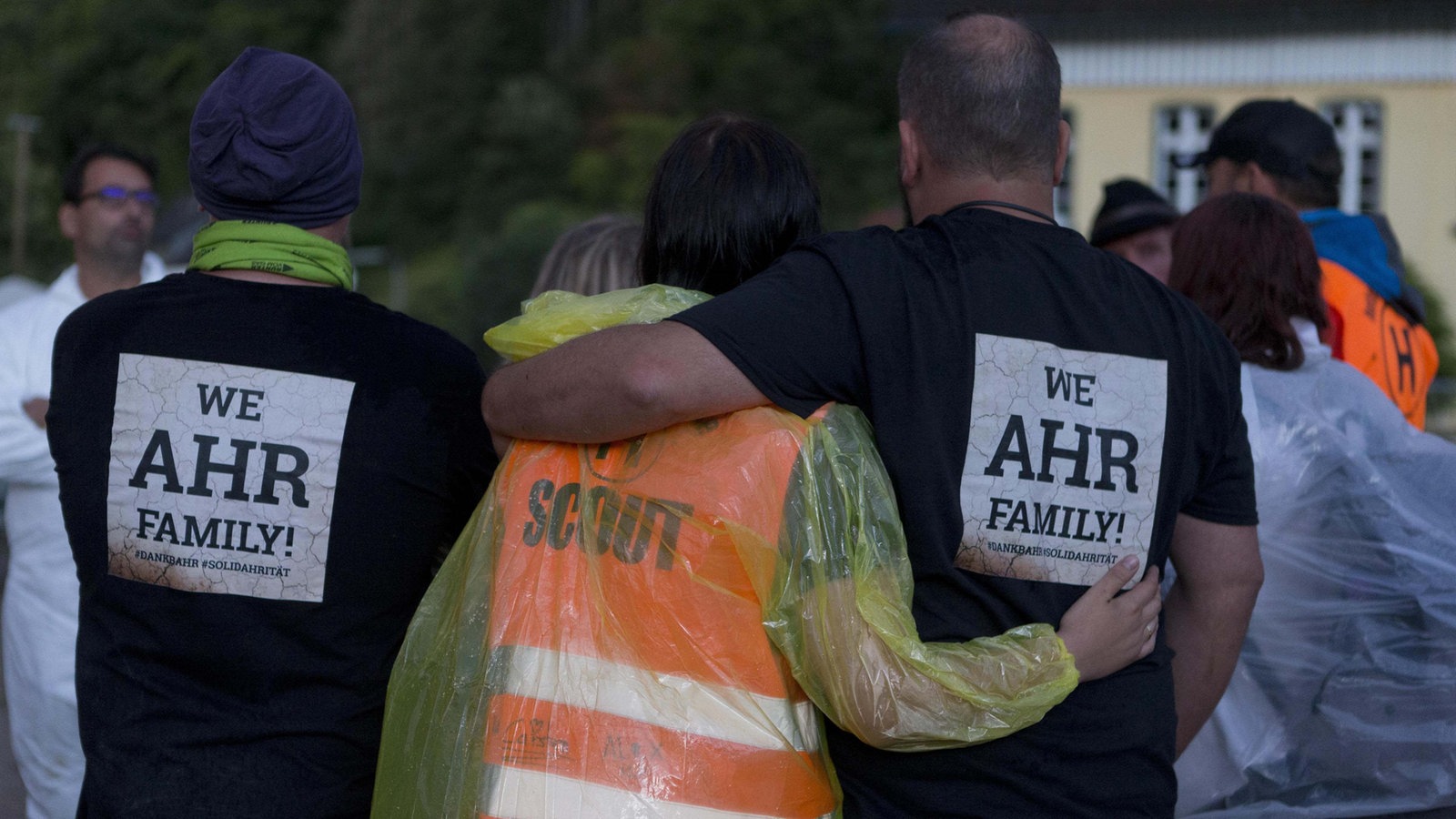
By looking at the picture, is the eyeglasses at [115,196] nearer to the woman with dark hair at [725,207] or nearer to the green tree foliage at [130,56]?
the woman with dark hair at [725,207]

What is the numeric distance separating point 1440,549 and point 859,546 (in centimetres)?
142

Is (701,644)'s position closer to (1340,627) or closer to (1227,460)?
(1227,460)

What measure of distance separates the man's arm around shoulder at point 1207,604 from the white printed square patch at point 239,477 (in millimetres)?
1364

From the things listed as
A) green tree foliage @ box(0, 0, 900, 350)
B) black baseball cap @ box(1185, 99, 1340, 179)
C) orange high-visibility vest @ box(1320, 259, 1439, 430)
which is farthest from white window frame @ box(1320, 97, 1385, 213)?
orange high-visibility vest @ box(1320, 259, 1439, 430)

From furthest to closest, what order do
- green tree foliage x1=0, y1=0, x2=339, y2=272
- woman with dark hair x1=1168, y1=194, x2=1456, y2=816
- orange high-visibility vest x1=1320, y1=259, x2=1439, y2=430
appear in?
green tree foliage x1=0, y1=0, x2=339, y2=272 → orange high-visibility vest x1=1320, y1=259, x2=1439, y2=430 → woman with dark hair x1=1168, y1=194, x2=1456, y2=816

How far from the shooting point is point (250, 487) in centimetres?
207

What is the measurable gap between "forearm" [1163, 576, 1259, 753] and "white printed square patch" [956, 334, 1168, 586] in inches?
12.8

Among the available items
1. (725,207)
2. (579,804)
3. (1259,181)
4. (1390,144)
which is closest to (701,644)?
(579,804)

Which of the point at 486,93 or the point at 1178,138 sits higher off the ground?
the point at 486,93

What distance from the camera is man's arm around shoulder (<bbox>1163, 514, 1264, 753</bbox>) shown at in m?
2.22

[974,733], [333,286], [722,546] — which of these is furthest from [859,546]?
[333,286]

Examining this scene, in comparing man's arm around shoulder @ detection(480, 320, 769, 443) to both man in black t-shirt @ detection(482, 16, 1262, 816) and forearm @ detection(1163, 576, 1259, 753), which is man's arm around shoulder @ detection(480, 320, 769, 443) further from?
forearm @ detection(1163, 576, 1259, 753)

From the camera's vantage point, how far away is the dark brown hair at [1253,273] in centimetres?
289

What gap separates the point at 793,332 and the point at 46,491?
8.92 ft
